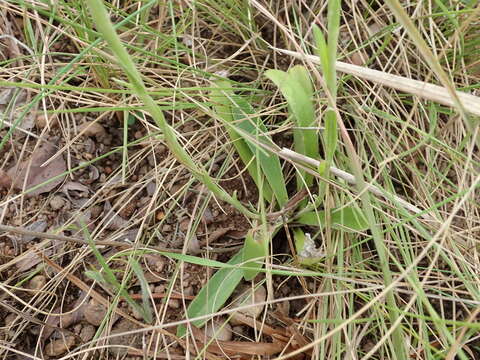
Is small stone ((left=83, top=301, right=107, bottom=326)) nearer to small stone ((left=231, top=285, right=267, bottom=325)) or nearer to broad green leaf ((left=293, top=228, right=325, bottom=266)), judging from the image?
small stone ((left=231, top=285, right=267, bottom=325))

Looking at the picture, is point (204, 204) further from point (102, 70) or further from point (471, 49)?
point (471, 49)

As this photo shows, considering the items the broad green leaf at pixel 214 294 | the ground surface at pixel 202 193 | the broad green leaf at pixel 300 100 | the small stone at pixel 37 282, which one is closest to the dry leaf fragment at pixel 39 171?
the ground surface at pixel 202 193

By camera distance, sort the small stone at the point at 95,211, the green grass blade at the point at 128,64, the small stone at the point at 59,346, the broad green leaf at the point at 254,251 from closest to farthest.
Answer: the green grass blade at the point at 128,64, the broad green leaf at the point at 254,251, the small stone at the point at 59,346, the small stone at the point at 95,211

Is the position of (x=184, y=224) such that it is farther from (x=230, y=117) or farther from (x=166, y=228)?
(x=230, y=117)

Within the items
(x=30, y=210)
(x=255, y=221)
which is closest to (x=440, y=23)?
(x=255, y=221)

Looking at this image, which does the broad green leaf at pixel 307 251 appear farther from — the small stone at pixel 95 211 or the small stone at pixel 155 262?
the small stone at pixel 95 211

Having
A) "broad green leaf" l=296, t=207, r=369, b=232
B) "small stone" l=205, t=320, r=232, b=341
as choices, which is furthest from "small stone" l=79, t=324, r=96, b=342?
"broad green leaf" l=296, t=207, r=369, b=232

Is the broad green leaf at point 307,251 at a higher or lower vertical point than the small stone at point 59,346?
higher
